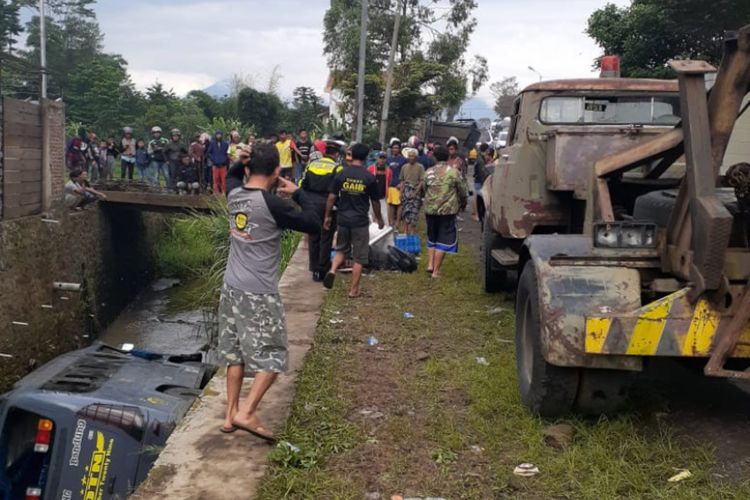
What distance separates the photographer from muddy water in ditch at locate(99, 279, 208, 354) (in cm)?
1340

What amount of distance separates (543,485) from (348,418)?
49.5 inches

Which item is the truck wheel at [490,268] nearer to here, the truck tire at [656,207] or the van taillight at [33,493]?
the truck tire at [656,207]

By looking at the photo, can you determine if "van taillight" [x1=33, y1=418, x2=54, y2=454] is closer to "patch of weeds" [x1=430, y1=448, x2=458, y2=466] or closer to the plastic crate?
"patch of weeds" [x1=430, y1=448, x2=458, y2=466]

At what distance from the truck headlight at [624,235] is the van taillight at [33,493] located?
14.0 ft

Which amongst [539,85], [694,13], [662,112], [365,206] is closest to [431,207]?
[365,206]

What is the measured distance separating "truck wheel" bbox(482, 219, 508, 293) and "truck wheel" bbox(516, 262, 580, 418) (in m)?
2.89

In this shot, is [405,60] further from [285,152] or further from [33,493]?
[33,493]

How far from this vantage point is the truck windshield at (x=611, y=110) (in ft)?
20.7

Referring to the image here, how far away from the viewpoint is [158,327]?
48.8 ft

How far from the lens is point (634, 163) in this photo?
4.19 m

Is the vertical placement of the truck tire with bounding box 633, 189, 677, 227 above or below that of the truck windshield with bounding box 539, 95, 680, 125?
below

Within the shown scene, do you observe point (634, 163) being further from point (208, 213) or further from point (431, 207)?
point (208, 213)

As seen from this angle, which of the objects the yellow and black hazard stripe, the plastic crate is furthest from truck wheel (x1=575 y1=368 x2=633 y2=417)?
the plastic crate

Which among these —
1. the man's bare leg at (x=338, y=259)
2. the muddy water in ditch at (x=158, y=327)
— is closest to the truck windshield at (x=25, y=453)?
the man's bare leg at (x=338, y=259)
